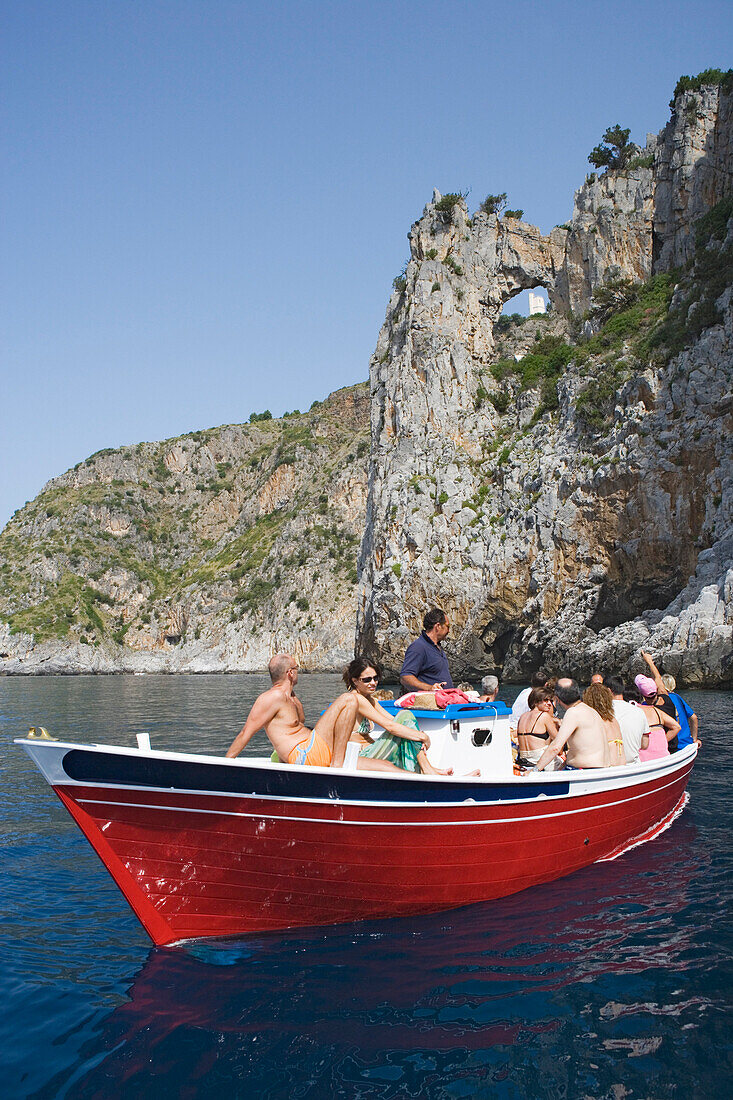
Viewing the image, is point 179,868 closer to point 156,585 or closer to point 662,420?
point 662,420

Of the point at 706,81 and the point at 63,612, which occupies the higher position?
the point at 706,81

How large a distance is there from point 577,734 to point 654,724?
311 cm

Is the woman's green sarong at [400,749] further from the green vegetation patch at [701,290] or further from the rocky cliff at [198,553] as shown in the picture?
the rocky cliff at [198,553]

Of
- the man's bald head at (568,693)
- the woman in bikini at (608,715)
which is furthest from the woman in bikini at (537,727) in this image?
the man's bald head at (568,693)

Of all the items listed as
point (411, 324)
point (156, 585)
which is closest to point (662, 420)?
point (411, 324)

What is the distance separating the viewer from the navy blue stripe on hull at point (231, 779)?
5.57 m

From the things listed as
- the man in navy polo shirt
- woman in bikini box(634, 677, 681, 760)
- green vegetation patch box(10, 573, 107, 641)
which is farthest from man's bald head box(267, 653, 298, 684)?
green vegetation patch box(10, 573, 107, 641)

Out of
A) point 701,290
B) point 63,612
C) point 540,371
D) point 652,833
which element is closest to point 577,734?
point 652,833

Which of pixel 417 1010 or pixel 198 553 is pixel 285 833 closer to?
pixel 417 1010

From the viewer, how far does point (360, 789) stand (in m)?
6.04

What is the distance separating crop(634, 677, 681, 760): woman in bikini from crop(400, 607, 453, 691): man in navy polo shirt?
3.74 m

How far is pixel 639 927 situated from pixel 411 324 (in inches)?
1834

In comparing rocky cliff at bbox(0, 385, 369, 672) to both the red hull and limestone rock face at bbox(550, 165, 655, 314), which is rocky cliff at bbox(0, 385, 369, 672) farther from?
the red hull

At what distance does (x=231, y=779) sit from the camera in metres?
5.70
